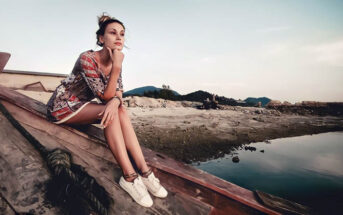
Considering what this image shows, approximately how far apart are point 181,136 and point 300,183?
11.2 ft

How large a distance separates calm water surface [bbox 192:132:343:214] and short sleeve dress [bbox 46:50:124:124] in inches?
124

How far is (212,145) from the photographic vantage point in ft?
18.5

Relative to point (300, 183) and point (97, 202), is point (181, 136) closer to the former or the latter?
point (300, 183)

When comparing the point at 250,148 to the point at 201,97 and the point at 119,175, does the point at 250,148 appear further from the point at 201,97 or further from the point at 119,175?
the point at 201,97

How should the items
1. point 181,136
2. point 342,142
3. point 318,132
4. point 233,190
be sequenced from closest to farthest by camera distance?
point 233,190
point 181,136
point 342,142
point 318,132

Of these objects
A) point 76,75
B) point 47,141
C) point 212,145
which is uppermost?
point 76,75

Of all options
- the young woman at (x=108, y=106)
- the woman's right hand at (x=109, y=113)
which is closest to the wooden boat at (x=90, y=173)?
the young woman at (x=108, y=106)

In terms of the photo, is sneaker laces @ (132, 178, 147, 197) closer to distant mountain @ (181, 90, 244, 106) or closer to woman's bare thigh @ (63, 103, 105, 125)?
woman's bare thigh @ (63, 103, 105, 125)

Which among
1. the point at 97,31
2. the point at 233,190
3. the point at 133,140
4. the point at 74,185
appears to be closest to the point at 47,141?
the point at 74,185

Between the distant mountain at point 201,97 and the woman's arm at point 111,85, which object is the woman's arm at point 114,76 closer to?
the woman's arm at point 111,85

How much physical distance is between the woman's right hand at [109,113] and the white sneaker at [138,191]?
1.63 ft

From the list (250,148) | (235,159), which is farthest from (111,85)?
(250,148)

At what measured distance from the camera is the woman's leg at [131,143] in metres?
1.65

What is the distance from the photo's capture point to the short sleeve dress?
1.68 meters
